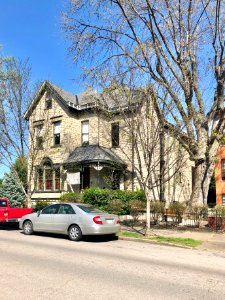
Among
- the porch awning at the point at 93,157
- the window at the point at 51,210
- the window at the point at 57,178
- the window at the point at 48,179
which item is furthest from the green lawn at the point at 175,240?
the window at the point at 48,179

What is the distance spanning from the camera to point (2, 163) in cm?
2214

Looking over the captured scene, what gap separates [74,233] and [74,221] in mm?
439

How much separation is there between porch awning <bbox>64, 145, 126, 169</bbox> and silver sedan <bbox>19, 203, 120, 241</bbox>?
10.5 m

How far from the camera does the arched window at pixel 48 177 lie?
27.8 metres

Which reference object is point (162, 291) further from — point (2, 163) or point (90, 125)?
point (90, 125)

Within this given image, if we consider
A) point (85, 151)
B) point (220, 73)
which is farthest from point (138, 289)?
point (85, 151)

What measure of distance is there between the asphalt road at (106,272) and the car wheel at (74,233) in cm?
110

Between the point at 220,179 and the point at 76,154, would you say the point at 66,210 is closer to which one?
the point at 76,154

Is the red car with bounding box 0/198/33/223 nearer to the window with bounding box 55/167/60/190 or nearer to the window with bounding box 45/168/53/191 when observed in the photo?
the window with bounding box 55/167/60/190

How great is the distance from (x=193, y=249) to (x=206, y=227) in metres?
4.73

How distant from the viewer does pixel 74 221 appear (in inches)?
512

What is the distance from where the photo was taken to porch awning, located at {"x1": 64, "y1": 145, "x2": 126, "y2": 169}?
24.6 m

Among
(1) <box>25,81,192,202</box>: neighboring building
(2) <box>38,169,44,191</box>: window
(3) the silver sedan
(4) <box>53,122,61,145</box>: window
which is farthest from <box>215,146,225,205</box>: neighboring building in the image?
(3) the silver sedan

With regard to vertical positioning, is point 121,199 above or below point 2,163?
below
